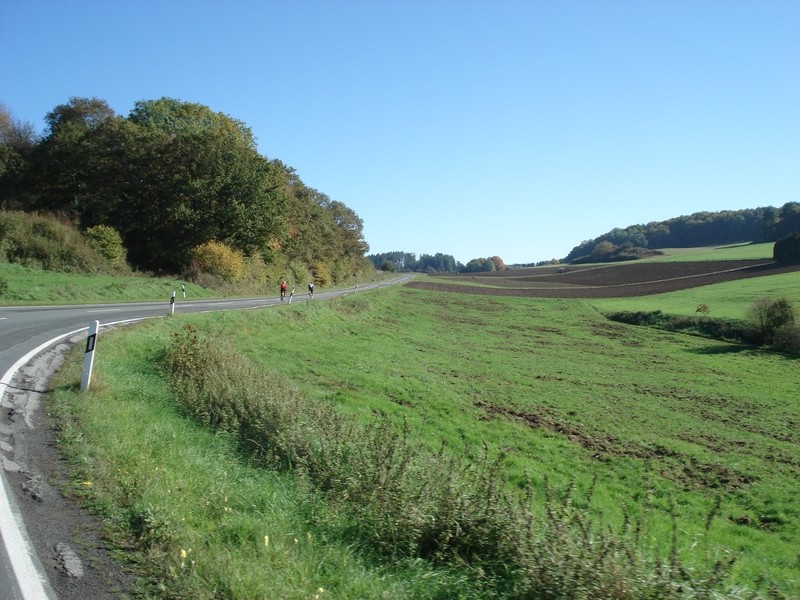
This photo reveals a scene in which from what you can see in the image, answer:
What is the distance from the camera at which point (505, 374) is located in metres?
24.1

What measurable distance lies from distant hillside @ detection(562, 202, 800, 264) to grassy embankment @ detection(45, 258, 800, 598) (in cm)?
9689

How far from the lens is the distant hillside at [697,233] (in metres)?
119

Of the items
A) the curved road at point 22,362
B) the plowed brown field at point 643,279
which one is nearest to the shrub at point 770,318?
the plowed brown field at point 643,279

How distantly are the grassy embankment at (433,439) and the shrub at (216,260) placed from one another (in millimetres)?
12419

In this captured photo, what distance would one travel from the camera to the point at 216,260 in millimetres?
43594

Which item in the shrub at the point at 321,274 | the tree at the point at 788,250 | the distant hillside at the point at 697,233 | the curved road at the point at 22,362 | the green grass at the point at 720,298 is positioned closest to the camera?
the curved road at the point at 22,362

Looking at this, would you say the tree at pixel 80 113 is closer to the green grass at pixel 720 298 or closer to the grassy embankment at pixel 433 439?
the grassy embankment at pixel 433 439

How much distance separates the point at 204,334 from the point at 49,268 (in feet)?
67.2

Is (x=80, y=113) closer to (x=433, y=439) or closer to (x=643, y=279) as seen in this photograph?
(x=433, y=439)

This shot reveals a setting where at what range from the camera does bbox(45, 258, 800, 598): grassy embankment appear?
481 centimetres

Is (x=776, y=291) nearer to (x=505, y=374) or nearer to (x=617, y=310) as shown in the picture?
(x=617, y=310)

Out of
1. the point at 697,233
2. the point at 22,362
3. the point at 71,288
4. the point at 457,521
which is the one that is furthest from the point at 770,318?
the point at 697,233

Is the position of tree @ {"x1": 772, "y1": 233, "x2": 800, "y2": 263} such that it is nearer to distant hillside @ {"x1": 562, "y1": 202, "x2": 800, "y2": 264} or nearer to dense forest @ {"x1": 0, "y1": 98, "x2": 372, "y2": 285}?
distant hillside @ {"x1": 562, "y1": 202, "x2": 800, "y2": 264}

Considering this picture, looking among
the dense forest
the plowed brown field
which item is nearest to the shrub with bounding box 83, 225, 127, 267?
the dense forest
